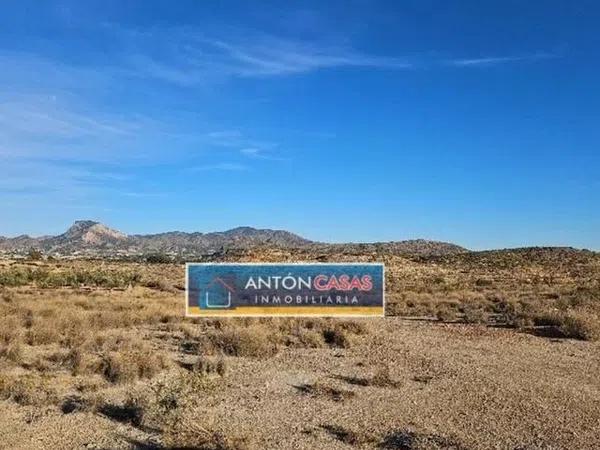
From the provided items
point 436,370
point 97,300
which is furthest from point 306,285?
point 436,370

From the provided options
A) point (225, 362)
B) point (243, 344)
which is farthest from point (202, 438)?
point (243, 344)

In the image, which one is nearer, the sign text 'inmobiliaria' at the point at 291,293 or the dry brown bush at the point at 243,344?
the dry brown bush at the point at 243,344

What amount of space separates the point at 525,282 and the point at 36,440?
133 feet

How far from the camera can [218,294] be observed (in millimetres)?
32188

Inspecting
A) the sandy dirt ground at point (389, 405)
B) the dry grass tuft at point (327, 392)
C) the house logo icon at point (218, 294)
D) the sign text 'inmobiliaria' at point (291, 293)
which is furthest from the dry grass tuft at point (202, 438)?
the house logo icon at point (218, 294)

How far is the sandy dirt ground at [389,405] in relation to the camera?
960cm

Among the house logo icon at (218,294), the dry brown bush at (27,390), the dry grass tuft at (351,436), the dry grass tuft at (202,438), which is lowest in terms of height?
the dry grass tuft at (351,436)

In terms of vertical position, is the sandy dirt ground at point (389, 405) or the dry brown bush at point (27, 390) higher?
the dry brown bush at point (27, 390)

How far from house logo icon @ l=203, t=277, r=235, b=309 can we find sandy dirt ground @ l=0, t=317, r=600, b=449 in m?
12.3

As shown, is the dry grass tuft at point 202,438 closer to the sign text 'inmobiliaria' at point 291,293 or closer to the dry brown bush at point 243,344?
the dry brown bush at point 243,344

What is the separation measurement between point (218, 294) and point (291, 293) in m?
4.55

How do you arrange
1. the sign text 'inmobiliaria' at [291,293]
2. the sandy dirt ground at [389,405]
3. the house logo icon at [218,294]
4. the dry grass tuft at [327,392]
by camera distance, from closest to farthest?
1. the sandy dirt ground at [389,405]
2. the dry grass tuft at [327,392]
3. the sign text 'inmobiliaria' at [291,293]
4. the house logo icon at [218,294]

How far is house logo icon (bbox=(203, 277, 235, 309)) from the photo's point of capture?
28984 millimetres

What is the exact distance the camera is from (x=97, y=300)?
28.4m
